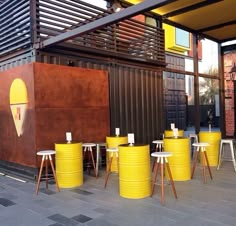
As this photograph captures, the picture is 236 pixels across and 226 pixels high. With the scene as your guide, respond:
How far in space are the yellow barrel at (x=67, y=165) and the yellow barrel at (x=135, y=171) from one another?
1.09 meters

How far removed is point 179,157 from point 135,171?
1280 mm

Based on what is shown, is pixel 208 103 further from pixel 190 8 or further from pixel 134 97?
pixel 134 97

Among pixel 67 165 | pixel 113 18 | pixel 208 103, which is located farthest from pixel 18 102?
pixel 208 103

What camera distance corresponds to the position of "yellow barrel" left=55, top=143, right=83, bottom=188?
4934 mm

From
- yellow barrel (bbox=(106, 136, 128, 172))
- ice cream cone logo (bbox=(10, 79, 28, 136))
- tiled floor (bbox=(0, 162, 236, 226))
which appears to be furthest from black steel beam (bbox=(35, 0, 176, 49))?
tiled floor (bbox=(0, 162, 236, 226))

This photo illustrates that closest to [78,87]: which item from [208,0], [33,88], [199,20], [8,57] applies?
[33,88]

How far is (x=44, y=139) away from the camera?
5.46 meters

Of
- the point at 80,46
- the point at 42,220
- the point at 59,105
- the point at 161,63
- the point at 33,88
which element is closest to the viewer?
the point at 42,220

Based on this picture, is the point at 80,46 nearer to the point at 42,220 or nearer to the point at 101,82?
the point at 101,82

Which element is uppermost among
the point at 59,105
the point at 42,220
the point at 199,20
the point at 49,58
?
the point at 199,20

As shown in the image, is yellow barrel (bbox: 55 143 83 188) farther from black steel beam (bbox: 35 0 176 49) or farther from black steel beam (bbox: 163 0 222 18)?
black steel beam (bbox: 163 0 222 18)

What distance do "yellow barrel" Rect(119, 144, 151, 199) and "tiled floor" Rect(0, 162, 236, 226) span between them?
122mm

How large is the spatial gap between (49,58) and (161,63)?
379 centimetres

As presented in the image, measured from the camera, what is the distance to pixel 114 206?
12.6 ft
